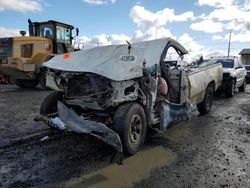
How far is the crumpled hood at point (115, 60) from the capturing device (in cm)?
492

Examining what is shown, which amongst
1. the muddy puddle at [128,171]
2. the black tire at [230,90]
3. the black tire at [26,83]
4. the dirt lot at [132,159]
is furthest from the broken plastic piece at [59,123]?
the black tire at [26,83]

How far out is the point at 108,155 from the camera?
16.2ft

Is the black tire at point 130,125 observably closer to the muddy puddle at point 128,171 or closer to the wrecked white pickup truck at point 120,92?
the wrecked white pickup truck at point 120,92

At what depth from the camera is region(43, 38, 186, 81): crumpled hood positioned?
4.92 m

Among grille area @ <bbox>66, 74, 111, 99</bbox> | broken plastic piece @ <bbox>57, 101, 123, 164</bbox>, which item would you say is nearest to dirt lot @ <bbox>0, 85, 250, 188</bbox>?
broken plastic piece @ <bbox>57, 101, 123, 164</bbox>

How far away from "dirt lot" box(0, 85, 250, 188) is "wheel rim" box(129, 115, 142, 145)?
0.28 meters

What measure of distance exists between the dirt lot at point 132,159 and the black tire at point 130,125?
224 mm

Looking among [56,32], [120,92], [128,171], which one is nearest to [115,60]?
[120,92]

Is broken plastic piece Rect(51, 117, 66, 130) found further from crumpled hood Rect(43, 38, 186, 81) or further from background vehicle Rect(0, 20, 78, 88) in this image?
background vehicle Rect(0, 20, 78, 88)

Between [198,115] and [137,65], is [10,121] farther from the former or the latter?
[198,115]

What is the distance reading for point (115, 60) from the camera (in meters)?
5.26

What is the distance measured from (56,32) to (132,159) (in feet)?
37.1

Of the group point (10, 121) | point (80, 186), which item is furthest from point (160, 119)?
point (10, 121)

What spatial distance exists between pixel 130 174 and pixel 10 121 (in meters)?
4.34
